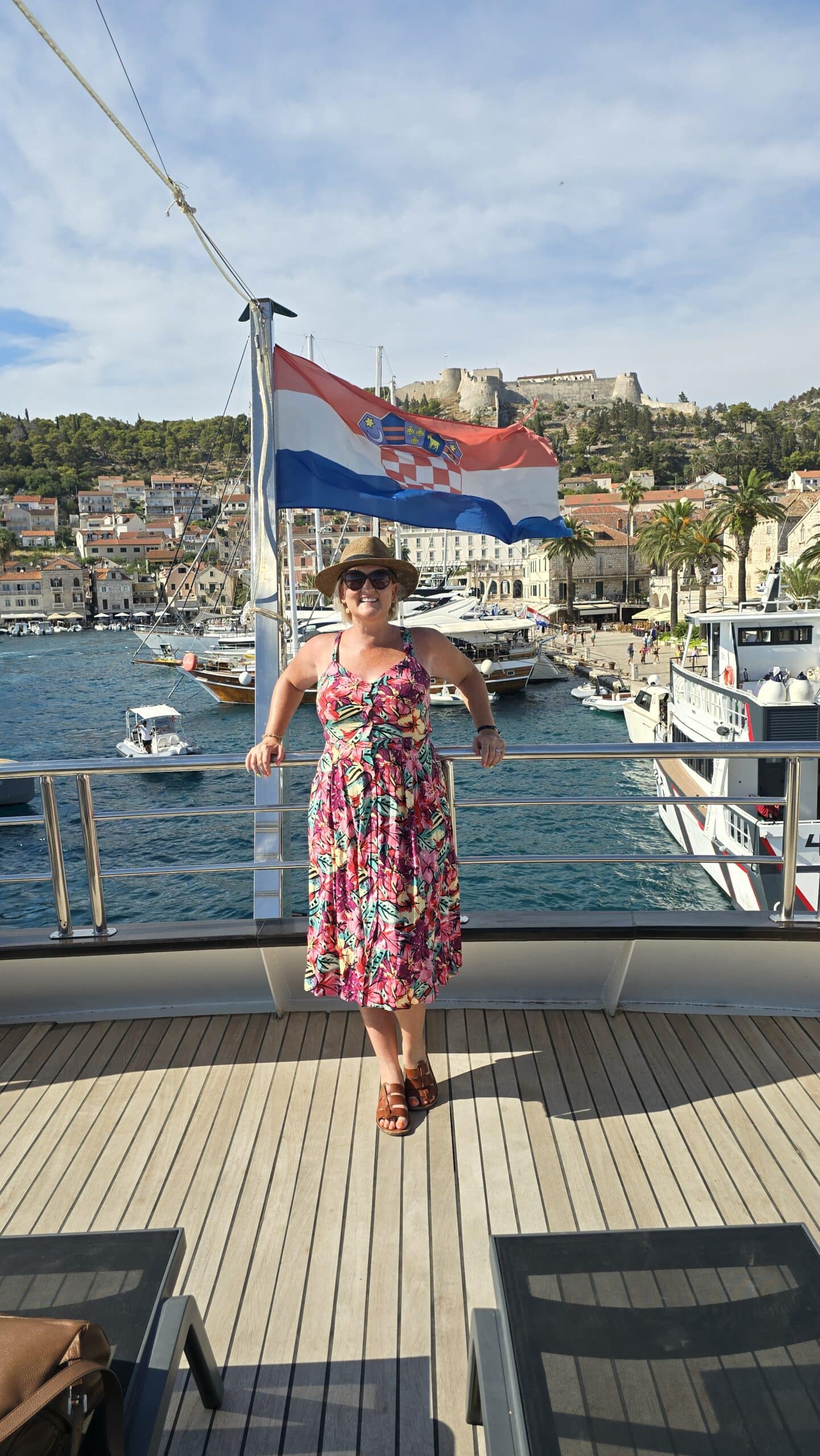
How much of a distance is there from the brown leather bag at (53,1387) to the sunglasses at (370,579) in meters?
1.55

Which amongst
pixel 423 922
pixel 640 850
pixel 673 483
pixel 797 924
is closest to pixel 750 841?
pixel 640 850

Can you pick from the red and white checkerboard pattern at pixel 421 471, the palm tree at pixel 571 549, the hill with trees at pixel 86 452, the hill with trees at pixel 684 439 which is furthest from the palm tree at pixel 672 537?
the hill with trees at pixel 86 452

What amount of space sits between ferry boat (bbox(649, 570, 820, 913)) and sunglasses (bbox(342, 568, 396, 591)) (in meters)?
9.06

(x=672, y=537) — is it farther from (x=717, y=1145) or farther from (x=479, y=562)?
(x=717, y=1145)

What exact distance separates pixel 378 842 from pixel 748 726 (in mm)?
11413

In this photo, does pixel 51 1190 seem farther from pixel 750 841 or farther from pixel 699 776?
pixel 699 776

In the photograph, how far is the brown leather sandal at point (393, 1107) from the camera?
2301 millimetres

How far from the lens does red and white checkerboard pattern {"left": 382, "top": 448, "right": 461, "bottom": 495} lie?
396 centimetres

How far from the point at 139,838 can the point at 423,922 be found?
17.6 metres

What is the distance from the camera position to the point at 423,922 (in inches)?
86.7

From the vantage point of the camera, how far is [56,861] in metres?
2.73

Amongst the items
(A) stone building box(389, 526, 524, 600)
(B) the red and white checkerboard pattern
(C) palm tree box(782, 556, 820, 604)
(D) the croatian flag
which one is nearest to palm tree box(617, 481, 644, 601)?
(A) stone building box(389, 526, 524, 600)

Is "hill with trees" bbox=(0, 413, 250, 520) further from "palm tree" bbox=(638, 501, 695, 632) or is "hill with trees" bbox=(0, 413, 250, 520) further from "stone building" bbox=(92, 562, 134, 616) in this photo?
"palm tree" bbox=(638, 501, 695, 632)

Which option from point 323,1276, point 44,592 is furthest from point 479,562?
point 323,1276
